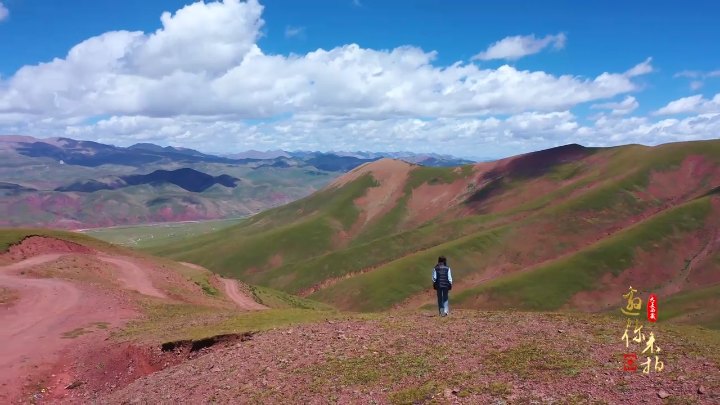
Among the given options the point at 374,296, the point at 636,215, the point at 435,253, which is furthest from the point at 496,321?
the point at 636,215

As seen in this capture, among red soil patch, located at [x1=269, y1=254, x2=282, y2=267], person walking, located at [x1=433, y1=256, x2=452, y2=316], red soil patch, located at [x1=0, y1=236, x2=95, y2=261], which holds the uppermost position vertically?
red soil patch, located at [x1=0, y1=236, x2=95, y2=261]

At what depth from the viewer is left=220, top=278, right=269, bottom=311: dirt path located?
5997 centimetres

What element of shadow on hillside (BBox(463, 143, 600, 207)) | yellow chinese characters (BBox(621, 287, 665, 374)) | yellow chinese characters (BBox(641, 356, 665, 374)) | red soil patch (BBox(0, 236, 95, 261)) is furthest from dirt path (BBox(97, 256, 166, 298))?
shadow on hillside (BBox(463, 143, 600, 207))

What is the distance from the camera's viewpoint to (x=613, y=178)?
14175 cm

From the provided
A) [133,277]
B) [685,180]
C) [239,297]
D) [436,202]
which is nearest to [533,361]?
[133,277]

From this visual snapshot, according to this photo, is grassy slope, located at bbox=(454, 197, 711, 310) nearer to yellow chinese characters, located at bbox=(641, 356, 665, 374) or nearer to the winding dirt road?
the winding dirt road

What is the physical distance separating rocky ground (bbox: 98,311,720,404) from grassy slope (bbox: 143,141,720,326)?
68.5 metres

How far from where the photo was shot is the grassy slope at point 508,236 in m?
105

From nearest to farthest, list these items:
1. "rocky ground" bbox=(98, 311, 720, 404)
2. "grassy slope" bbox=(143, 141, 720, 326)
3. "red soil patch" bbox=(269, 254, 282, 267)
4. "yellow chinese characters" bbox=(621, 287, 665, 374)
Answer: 1. "rocky ground" bbox=(98, 311, 720, 404)
2. "yellow chinese characters" bbox=(621, 287, 665, 374)
3. "grassy slope" bbox=(143, 141, 720, 326)
4. "red soil patch" bbox=(269, 254, 282, 267)

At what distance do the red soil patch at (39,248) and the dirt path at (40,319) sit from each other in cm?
876

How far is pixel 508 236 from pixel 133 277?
91.0 m

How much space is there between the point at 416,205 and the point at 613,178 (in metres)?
75.5

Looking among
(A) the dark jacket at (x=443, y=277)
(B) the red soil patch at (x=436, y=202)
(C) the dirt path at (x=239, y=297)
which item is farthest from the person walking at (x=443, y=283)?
(B) the red soil patch at (x=436, y=202)

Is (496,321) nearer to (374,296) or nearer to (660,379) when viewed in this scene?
(660,379)
